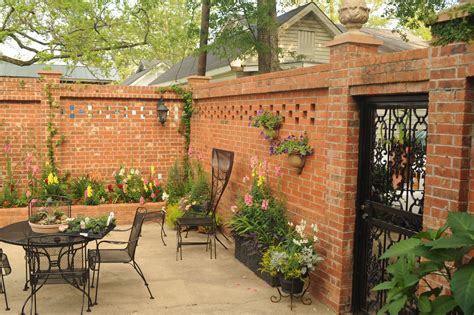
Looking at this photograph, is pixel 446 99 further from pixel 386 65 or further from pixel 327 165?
pixel 327 165

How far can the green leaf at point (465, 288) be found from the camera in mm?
2387

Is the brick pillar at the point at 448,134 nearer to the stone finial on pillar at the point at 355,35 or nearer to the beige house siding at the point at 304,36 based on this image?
the stone finial on pillar at the point at 355,35

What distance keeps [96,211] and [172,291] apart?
3.78m

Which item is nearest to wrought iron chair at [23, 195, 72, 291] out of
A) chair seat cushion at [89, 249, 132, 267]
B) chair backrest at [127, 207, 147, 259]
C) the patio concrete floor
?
the patio concrete floor

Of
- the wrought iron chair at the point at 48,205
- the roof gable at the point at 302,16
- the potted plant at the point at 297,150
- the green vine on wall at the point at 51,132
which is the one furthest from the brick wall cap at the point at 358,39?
the roof gable at the point at 302,16

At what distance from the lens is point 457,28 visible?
3.27 meters

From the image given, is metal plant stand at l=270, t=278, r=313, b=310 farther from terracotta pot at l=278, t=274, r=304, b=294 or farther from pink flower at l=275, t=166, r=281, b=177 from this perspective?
pink flower at l=275, t=166, r=281, b=177

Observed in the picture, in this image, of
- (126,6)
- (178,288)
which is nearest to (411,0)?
(178,288)

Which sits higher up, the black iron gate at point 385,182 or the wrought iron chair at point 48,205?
the black iron gate at point 385,182

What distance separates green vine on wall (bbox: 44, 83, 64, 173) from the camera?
880 centimetres

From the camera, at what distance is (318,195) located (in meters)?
5.19

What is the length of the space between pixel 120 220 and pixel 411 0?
648 cm

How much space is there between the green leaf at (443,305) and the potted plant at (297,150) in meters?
2.71

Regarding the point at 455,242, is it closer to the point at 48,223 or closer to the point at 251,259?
the point at 251,259
